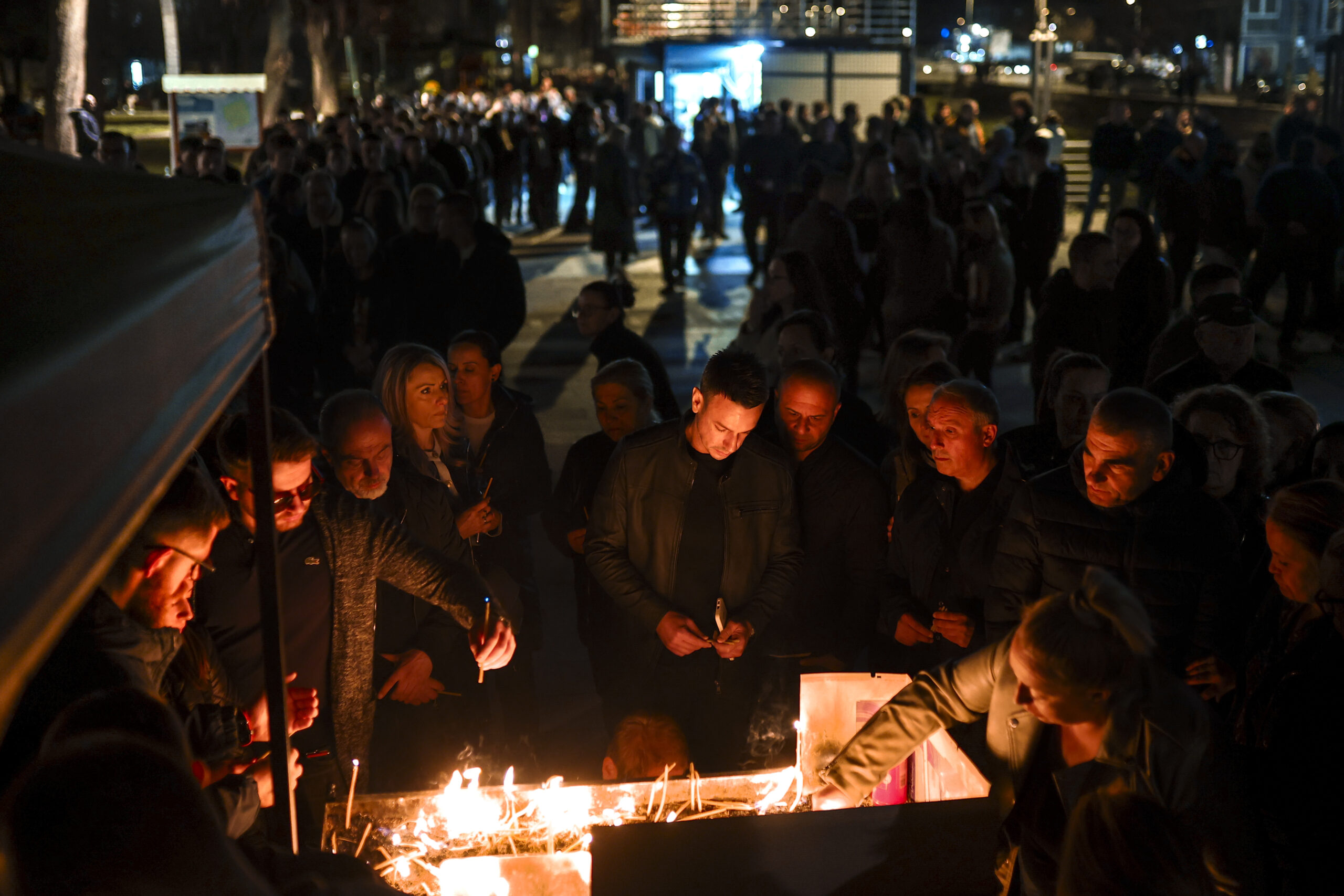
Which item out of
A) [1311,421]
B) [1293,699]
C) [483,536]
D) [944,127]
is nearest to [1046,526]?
[1293,699]

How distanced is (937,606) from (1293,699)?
1.41 metres

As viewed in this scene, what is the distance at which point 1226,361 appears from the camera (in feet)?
17.1

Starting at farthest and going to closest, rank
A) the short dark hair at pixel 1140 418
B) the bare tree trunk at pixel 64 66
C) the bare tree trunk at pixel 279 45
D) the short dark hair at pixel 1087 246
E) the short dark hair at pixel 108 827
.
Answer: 1. the bare tree trunk at pixel 279 45
2. the bare tree trunk at pixel 64 66
3. the short dark hair at pixel 1087 246
4. the short dark hair at pixel 1140 418
5. the short dark hair at pixel 108 827

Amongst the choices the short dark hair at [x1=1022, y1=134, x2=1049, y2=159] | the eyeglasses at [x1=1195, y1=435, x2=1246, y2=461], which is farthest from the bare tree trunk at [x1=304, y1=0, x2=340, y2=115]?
the eyeglasses at [x1=1195, y1=435, x2=1246, y2=461]

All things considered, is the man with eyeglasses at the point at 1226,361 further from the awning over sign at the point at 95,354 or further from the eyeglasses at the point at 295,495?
the awning over sign at the point at 95,354

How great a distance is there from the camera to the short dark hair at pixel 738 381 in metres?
3.69

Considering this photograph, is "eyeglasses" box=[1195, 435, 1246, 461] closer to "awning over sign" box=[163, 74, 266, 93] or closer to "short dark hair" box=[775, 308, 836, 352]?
"short dark hair" box=[775, 308, 836, 352]

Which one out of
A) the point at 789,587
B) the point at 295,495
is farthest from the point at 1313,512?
the point at 295,495

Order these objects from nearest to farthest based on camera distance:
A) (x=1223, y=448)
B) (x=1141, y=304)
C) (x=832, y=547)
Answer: (x=1223, y=448)
(x=832, y=547)
(x=1141, y=304)

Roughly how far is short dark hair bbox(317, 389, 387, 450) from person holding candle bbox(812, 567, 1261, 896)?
2.05 metres

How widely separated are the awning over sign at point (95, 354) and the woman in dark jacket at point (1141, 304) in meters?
6.26

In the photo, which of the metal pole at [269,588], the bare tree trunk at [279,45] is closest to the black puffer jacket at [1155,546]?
the metal pole at [269,588]

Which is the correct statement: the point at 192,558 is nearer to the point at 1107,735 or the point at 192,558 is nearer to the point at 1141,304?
the point at 1107,735

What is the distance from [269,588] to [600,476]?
2180 mm
